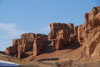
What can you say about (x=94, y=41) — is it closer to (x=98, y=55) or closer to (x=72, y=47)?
(x=98, y=55)

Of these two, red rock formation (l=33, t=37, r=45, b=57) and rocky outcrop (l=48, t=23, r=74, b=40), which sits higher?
rocky outcrop (l=48, t=23, r=74, b=40)

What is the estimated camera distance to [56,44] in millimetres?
57438

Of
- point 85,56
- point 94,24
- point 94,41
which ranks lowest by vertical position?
point 85,56

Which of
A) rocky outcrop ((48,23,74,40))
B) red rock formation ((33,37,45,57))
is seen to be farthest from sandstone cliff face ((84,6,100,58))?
rocky outcrop ((48,23,74,40))

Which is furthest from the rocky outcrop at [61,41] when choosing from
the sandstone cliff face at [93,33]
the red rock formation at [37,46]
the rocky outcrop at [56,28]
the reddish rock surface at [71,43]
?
the sandstone cliff face at [93,33]

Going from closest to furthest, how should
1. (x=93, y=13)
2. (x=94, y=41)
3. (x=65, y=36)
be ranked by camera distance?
(x=94, y=41) → (x=93, y=13) → (x=65, y=36)

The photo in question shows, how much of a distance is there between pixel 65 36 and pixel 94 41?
27.0 metres

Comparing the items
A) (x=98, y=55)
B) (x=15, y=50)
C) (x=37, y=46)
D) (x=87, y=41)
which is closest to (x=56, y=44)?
(x=37, y=46)

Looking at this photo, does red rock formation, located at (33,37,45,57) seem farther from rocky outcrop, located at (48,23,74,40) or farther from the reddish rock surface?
rocky outcrop, located at (48,23,74,40)

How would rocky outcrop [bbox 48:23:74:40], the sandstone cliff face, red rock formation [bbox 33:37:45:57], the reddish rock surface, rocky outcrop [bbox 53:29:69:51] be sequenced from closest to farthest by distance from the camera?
the sandstone cliff face → the reddish rock surface → rocky outcrop [bbox 53:29:69:51] → red rock formation [bbox 33:37:45:57] → rocky outcrop [bbox 48:23:74:40]

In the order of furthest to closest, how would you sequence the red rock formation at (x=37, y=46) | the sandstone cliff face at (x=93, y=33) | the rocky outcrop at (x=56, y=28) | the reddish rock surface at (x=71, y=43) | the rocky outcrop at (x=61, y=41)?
the rocky outcrop at (x=56, y=28)
the red rock formation at (x=37, y=46)
the rocky outcrop at (x=61, y=41)
the reddish rock surface at (x=71, y=43)
the sandstone cliff face at (x=93, y=33)

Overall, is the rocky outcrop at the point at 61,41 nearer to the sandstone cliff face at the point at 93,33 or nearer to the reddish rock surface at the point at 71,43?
the reddish rock surface at the point at 71,43

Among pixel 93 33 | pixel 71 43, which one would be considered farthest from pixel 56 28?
pixel 93 33

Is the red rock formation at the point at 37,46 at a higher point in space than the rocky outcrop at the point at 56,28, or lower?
lower
